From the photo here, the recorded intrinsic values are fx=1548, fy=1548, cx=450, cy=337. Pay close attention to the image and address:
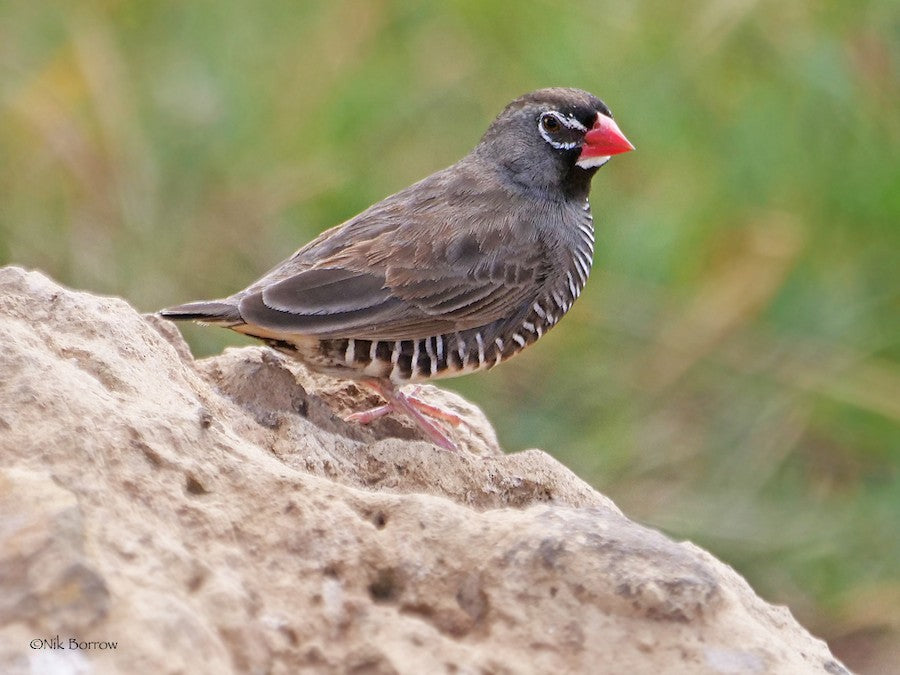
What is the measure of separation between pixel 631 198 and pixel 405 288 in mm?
3294

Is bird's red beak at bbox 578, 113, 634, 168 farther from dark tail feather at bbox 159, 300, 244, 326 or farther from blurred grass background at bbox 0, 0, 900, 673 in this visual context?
blurred grass background at bbox 0, 0, 900, 673

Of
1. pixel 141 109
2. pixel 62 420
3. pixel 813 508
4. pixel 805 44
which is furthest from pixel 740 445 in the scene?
pixel 62 420

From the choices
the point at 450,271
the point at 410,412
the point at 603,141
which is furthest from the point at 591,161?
the point at 410,412

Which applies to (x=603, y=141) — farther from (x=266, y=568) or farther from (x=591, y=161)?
(x=266, y=568)

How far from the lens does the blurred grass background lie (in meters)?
7.39

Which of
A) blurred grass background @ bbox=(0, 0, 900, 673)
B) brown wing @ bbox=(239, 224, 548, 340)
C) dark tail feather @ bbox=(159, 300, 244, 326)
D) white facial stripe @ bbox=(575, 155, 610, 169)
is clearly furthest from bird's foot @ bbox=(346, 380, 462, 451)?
blurred grass background @ bbox=(0, 0, 900, 673)

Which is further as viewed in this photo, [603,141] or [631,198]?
[631,198]

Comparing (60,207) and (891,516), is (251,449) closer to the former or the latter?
(60,207)

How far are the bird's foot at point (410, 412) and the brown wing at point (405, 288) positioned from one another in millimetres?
182

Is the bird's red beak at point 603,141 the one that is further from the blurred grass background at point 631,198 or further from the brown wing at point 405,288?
the blurred grass background at point 631,198

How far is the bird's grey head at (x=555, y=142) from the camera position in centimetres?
554

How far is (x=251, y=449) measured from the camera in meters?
3.66

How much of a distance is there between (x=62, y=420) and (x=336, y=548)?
0.64 meters

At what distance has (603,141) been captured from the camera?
18.1 feet
